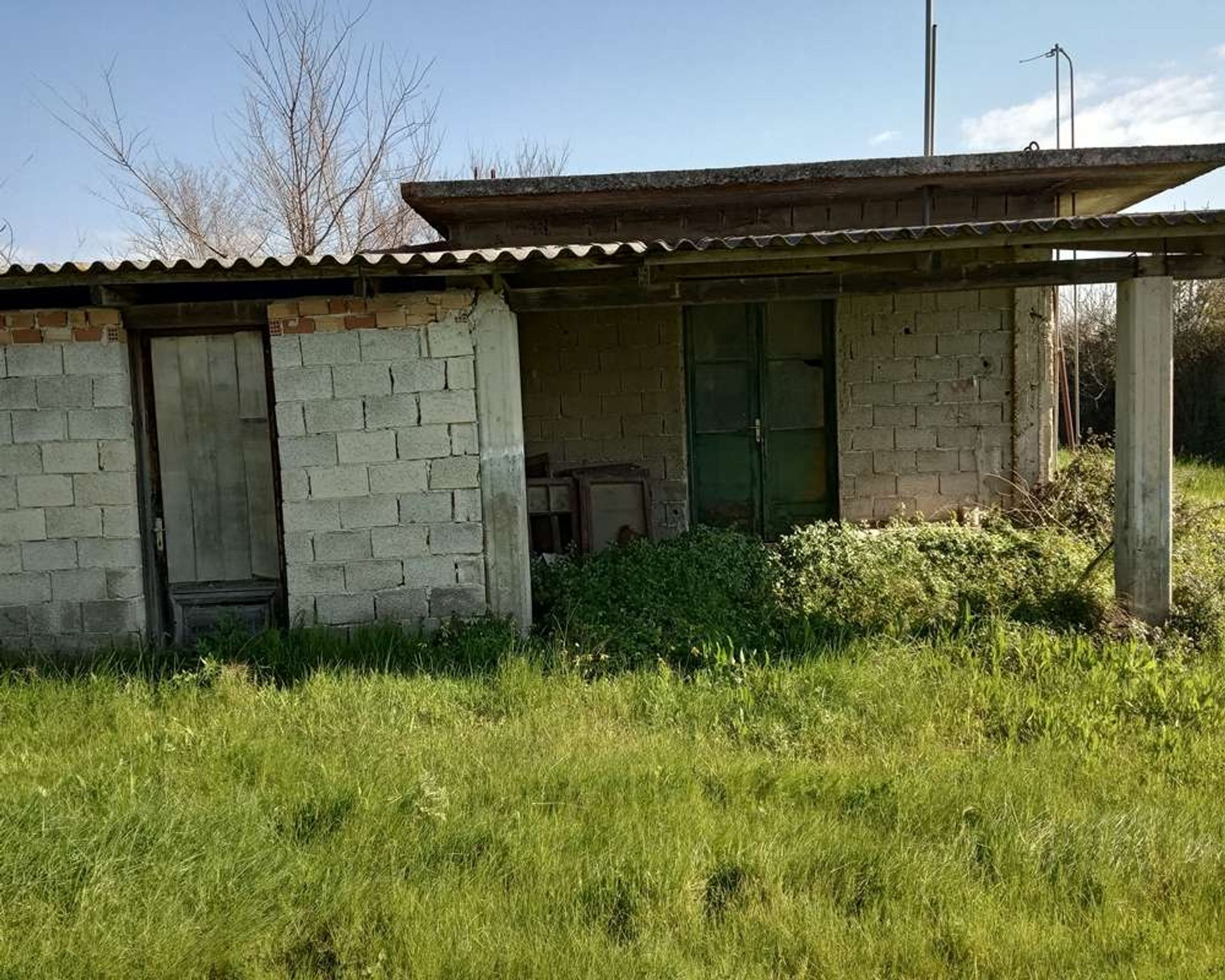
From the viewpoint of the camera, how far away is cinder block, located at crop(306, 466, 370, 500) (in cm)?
605

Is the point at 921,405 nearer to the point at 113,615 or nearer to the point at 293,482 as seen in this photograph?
the point at 293,482

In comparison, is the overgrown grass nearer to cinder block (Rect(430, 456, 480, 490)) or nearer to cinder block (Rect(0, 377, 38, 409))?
cinder block (Rect(430, 456, 480, 490))

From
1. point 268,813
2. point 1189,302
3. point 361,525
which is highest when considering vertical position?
point 1189,302

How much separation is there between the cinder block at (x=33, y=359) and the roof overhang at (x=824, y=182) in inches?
130

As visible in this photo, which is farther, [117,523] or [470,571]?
[470,571]

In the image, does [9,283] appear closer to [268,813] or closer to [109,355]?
[109,355]

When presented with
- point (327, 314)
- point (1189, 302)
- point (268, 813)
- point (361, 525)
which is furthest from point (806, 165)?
point (1189, 302)

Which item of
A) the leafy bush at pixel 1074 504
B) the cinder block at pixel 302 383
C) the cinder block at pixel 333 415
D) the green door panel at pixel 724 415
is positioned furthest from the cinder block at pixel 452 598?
the leafy bush at pixel 1074 504

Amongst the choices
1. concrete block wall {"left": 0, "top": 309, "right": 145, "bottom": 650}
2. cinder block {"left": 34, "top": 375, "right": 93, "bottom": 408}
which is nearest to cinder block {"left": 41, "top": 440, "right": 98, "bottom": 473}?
concrete block wall {"left": 0, "top": 309, "right": 145, "bottom": 650}

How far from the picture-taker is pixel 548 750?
4.43m

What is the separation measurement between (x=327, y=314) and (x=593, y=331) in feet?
10.8

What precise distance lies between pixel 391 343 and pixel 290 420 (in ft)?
2.67

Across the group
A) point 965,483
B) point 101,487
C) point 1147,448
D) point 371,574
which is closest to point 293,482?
point 371,574

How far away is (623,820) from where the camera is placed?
374 centimetres
